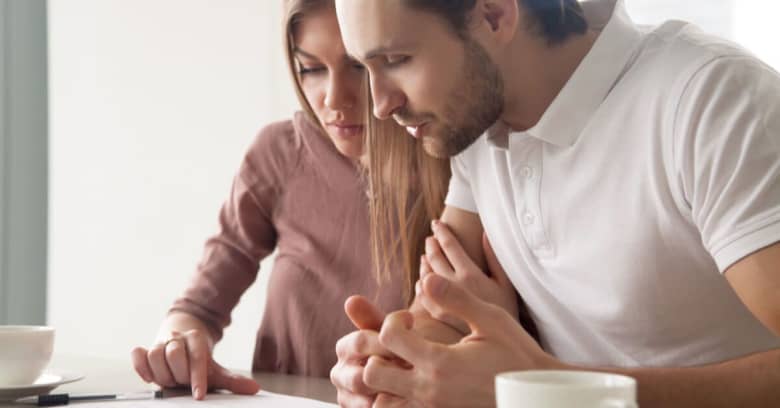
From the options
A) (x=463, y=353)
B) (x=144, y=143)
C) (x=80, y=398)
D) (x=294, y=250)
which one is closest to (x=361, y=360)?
(x=463, y=353)

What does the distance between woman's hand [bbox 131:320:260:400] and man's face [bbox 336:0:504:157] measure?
1.32 feet

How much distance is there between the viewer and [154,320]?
302 cm

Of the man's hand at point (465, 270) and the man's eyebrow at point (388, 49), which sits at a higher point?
the man's eyebrow at point (388, 49)

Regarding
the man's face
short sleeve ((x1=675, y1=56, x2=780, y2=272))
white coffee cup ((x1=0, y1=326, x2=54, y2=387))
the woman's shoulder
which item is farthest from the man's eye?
the woman's shoulder

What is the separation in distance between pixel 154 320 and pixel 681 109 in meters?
2.24

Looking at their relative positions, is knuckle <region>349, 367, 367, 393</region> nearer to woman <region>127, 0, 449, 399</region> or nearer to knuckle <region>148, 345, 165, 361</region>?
knuckle <region>148, 345, 165, 361</region>

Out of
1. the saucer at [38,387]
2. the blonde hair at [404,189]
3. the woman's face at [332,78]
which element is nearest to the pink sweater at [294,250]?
the blonde hair at [404,189]

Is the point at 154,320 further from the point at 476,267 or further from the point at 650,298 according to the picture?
the point at 650,298

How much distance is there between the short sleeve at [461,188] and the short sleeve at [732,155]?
42 cm

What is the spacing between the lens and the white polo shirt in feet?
3.35

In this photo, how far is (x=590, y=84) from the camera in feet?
4.01

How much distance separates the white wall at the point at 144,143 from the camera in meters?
2.82

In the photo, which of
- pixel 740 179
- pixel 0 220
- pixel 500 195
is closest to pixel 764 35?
pixel 500 195

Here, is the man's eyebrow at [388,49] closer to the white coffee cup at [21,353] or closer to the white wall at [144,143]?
the white coffee cup at [21,353]
